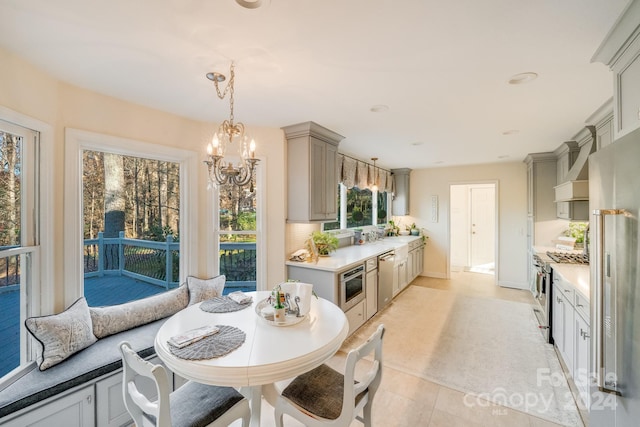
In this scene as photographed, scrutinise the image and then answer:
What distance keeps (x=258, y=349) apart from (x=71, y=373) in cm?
129

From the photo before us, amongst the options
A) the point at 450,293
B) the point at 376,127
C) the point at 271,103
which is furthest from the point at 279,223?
the point at 450,293

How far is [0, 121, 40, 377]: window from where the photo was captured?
1720 millimetres

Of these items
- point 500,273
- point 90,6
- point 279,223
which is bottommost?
point 500,273

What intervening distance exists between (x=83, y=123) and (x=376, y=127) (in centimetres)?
284

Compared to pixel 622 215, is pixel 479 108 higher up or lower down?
higher up

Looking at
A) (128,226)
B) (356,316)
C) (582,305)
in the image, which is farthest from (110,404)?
(582,305)

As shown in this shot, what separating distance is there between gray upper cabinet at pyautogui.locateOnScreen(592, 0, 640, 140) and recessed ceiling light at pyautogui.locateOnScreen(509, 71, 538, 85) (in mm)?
360

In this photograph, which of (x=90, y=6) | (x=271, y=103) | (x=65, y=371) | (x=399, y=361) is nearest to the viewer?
(x=90, y=6)

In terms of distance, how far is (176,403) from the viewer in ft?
4.76

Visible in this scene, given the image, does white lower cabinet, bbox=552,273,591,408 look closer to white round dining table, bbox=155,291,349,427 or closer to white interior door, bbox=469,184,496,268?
white round dining table, bbox=155,291,349,427

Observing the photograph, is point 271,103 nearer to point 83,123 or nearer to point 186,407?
point 83,123

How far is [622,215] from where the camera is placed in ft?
3.75

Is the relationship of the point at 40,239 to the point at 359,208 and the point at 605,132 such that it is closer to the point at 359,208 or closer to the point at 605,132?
the point at 359,208

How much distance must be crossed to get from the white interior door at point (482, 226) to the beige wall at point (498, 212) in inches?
66.3
